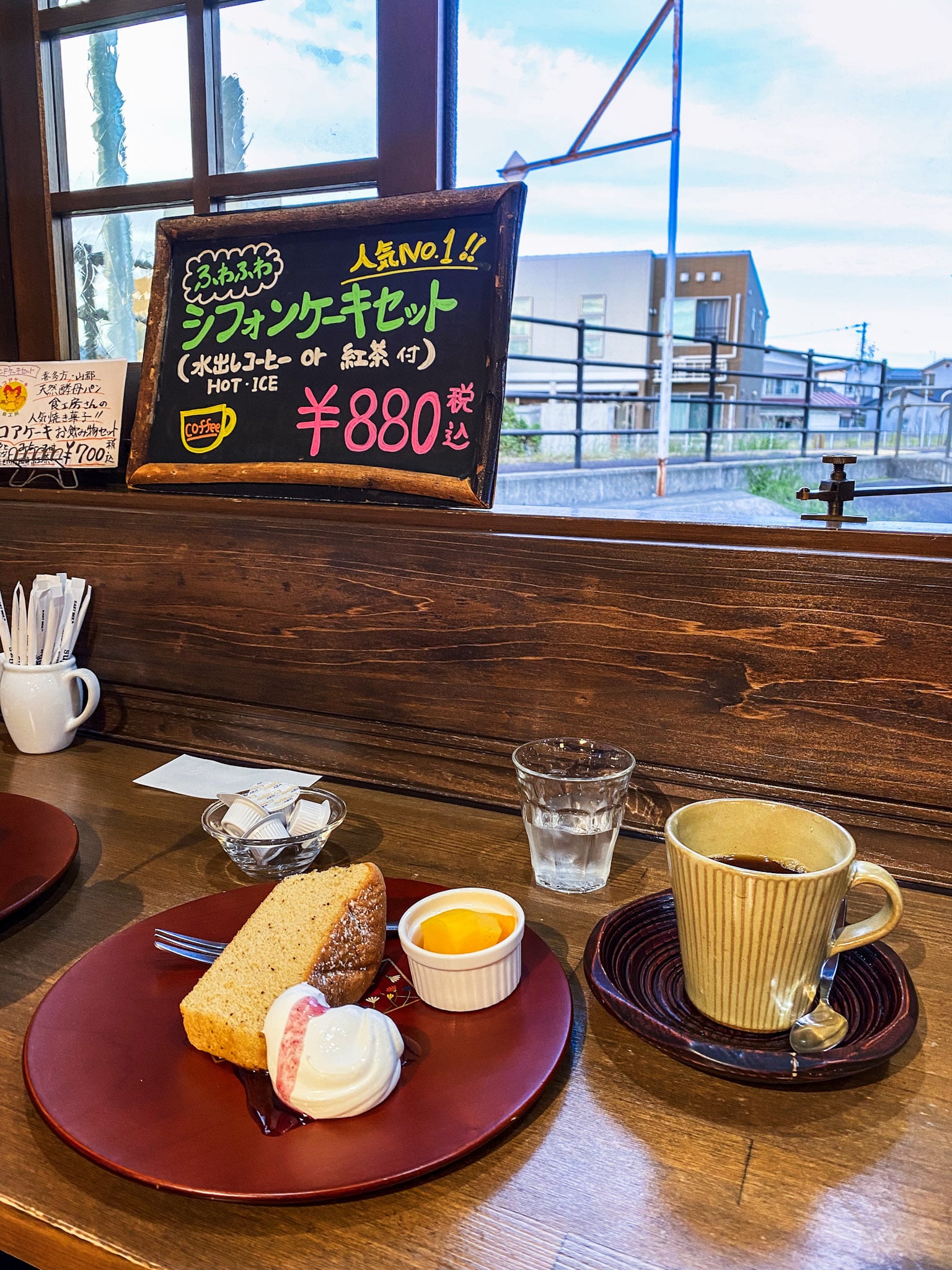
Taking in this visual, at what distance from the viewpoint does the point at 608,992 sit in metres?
0.65

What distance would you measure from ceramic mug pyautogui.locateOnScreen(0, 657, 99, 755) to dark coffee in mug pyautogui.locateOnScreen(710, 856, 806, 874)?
927 mm

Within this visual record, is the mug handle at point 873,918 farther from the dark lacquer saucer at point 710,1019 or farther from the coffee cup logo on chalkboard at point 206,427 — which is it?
the coffee cup logo on chalkboard at point 206,427

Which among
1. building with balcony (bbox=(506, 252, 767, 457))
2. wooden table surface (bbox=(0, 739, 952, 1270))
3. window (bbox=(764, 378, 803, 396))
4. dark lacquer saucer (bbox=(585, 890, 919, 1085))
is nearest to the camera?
wooden table surface (bbox=(0, 739, 952, 1270))

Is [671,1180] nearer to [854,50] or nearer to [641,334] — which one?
[854,50]

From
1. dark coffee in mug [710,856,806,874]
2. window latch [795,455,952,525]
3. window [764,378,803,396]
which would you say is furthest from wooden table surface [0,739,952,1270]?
window [764,378,803,396]

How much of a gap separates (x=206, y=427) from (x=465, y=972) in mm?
989

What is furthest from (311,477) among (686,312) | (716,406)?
(686,312)

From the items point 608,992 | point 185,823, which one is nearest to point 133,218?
point 185,823

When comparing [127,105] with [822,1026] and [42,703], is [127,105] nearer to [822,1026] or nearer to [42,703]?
[42,703]

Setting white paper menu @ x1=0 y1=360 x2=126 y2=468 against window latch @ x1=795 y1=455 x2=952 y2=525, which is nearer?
window latch @ x1=795 y1=455 x2=952 y2=525

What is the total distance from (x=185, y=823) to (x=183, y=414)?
2.18 ft

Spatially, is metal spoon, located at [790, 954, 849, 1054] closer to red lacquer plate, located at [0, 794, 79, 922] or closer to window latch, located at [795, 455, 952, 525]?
window latch, located at [795, 455, 952, 525]

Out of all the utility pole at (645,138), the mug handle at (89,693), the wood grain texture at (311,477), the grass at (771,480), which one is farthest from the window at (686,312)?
the mug handle at (89,693)

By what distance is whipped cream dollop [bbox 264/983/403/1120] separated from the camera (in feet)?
1.79
